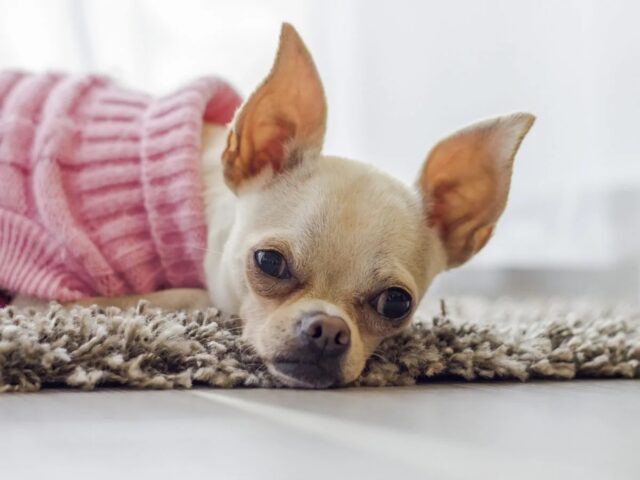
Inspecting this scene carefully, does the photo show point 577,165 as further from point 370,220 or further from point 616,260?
point 370,220

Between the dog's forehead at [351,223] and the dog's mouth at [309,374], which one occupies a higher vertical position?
the dog's forehead at [351,223]

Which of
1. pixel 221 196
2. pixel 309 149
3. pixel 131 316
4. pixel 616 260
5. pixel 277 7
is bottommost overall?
pixel 616 260

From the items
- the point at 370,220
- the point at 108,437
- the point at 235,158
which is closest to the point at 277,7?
the point at 235,158

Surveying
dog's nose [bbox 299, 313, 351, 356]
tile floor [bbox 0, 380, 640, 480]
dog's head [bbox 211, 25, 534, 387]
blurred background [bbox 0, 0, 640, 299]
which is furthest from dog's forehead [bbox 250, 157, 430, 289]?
blurred background [bbox 0, 0, 640, 299]

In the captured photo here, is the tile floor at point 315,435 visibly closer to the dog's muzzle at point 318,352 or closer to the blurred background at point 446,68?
the dog's muzzle at point 318,352

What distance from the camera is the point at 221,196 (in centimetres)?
154

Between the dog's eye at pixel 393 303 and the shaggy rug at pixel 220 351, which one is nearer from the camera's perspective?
the shaggy rug at pixel 220 351

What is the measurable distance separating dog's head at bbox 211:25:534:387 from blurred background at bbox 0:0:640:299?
921 millimetres

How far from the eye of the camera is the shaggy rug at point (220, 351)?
1030mm

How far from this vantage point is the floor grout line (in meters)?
0.74

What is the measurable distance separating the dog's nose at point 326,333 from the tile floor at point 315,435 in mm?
64

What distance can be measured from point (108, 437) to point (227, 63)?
1694mm

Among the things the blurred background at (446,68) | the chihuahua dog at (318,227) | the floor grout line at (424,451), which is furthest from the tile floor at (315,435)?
the blurred background at (446,68)

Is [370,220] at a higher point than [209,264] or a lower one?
higher
